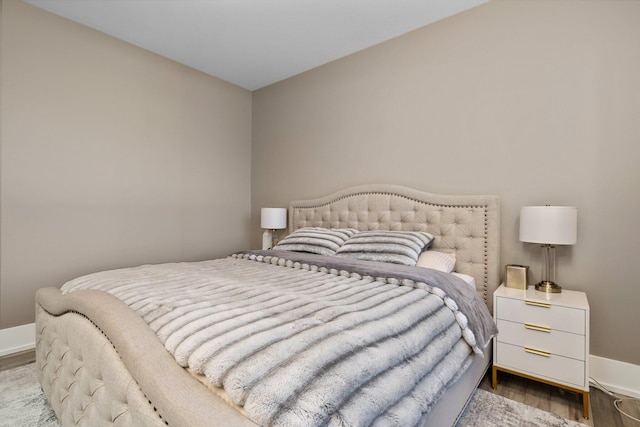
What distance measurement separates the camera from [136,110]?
3.12 metres

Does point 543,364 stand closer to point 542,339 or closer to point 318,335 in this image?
point 542,339

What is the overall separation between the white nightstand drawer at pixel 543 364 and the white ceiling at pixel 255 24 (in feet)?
8.26

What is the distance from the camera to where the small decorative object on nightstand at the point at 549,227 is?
186cm

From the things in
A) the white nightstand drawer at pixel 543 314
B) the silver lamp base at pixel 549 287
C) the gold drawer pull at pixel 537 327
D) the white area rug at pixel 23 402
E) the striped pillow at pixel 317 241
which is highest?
the striped pillow at pixel 317 241

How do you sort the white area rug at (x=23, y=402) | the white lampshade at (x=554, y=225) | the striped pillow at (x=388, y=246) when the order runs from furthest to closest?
the striped pillow at (x=388, y=246) → the white lampshade at (x=554, y=225) → the white area rug at (x=23, y=402)

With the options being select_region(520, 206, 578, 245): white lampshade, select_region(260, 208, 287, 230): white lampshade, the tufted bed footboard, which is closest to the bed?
the tufted bed footboard

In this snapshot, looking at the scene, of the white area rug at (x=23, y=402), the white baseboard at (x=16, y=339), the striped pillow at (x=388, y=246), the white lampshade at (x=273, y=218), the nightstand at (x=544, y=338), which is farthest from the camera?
the white lampshade at (x=273, y=218)

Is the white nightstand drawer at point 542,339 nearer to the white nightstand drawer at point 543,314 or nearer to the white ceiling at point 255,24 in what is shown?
the white nightstand drawer at point 543,314

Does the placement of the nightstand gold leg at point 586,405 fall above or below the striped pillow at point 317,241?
below

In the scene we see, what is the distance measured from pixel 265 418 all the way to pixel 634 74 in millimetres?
2691

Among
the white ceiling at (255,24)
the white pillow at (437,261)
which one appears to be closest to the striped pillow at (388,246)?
the white pillow at (437,261)

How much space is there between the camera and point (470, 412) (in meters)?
1.68

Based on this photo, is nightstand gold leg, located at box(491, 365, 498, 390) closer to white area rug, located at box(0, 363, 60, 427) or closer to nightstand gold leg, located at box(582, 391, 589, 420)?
nightstand gold leg, located at box(582, 391, 589, 420)

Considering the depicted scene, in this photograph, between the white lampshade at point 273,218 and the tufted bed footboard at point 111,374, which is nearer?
the tufted bed footboard at point 111,374
